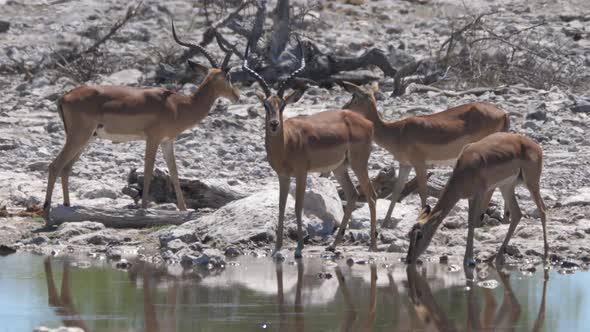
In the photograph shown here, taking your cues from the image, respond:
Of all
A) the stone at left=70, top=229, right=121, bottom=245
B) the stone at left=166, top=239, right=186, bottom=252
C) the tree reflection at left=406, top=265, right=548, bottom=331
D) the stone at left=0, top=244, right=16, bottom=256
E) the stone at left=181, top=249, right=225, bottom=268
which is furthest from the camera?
the stone at left=70, top=229, right=121, bottom=245

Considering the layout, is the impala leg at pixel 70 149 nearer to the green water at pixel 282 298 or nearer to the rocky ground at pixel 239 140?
the rocky ground at pixel 239 140

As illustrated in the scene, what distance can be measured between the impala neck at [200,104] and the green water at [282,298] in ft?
10.5

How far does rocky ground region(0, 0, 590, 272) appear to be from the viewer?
43.7 ft

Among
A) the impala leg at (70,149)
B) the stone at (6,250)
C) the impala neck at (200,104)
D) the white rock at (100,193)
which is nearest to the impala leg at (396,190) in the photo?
the impala neck at (200,104)

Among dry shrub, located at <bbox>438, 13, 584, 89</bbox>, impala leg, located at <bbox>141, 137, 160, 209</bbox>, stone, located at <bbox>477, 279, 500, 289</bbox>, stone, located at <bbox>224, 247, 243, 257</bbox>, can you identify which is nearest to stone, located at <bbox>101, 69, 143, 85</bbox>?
dry shrub, located at <bbox>438, 13, 584, 89</bbox>

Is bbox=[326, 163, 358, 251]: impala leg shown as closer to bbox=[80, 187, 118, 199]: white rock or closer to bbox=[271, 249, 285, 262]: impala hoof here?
bbox=[271, 249, 285, 262]: impala hoof

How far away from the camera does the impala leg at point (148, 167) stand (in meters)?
14.6

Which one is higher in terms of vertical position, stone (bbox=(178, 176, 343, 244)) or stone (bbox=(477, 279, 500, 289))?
stone (bbox=(178, 176, 343, 244))

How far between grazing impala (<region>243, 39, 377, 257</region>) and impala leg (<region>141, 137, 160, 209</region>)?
2172 millimetres

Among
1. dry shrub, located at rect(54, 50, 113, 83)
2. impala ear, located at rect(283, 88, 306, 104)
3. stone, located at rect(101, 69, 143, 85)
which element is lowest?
impala ear, located at rect(283, 88, 306, 104)

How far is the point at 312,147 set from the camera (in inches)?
506

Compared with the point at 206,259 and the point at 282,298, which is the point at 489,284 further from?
the point at 206,259

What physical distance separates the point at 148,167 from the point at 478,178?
4.18m

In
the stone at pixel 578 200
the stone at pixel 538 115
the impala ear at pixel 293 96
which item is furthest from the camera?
the stone at pixel 538 115
